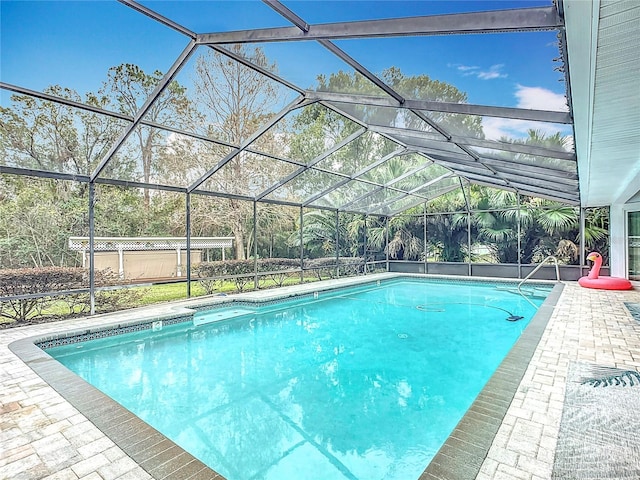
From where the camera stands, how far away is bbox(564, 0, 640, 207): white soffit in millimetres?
1838

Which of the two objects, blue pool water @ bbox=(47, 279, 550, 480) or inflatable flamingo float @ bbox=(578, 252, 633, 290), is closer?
blue pool water @ bbox=(47, 279, 550, 480)

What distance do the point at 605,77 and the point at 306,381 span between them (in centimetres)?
425

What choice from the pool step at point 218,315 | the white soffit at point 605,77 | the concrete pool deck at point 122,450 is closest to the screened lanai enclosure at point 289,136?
the white soffit at point 605,77

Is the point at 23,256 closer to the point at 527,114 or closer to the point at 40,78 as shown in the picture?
the point at 40,78

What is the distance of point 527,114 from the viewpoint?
4227mm

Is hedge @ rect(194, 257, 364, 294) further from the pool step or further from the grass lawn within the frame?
the pool step

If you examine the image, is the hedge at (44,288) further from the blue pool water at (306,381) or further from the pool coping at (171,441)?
the pool coping at (171,441)

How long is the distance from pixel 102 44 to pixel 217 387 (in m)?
6.02

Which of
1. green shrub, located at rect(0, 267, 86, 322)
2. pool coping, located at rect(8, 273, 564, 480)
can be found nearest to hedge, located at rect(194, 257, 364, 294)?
green shrub, located at rect(0, 267, 86, 322)

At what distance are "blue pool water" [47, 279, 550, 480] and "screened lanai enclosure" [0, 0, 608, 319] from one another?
7.75ft

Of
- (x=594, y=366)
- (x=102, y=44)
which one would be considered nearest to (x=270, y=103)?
(x=102, y=44)

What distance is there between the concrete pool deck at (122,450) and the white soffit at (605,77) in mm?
2486

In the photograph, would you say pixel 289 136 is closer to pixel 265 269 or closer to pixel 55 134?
pixel 265 269

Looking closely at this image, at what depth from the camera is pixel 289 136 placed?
384 inches
